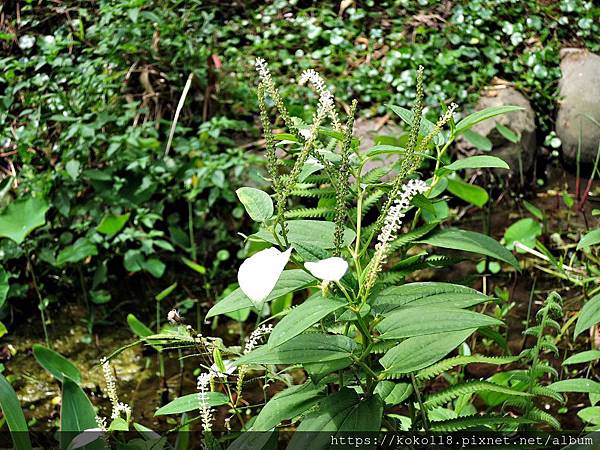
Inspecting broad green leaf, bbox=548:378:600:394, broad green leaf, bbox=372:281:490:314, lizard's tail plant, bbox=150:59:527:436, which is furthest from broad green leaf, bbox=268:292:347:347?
broad green leaf, bbox=548:378:600:394

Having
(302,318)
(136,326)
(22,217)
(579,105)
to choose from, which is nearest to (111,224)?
(22,217)

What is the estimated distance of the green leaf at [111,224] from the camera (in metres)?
2.69

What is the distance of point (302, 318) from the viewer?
2.74 feet

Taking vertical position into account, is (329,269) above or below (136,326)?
above

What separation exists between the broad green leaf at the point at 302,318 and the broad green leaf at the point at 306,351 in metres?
0.06

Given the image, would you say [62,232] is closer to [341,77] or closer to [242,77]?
[242,77]

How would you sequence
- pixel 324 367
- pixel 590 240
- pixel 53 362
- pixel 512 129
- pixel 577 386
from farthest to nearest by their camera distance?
1. pixel 512 129
2. pixel 53 362
3. pixel 577 386
4. pixel 590 240
5. pixel 324 367

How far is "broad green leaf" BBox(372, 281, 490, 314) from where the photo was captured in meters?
0.97

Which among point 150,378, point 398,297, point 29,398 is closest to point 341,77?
point 150,378

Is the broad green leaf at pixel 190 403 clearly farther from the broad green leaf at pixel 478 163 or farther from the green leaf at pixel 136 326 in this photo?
the green leaf at pixel 136 326

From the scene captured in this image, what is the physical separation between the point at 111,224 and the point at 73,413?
1352 millimetres

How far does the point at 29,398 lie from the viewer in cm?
238

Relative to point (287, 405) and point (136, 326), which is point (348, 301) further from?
point (136, 326)

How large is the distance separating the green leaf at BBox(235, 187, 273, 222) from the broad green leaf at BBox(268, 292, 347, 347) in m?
0.17
